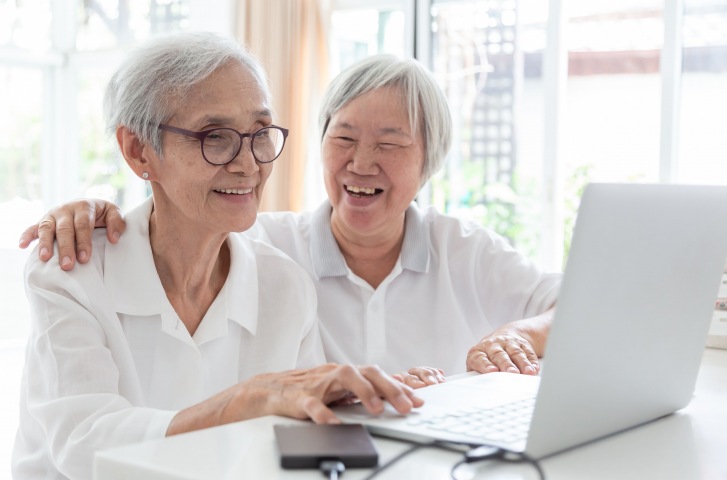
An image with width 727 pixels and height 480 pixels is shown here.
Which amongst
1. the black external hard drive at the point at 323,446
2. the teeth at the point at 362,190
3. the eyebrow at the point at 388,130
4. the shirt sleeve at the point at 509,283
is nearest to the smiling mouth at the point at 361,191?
the teeth at the point at 362,190

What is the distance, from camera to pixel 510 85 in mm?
5582

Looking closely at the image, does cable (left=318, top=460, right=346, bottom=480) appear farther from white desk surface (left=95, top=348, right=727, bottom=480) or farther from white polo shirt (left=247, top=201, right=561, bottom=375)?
white polo shirt (left=247, top=201, right=561, bottom=375)

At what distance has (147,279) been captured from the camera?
1.64 meters

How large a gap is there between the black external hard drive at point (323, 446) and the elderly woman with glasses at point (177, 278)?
562 mm

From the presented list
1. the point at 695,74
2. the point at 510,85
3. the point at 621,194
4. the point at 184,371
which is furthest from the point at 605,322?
the point at 510,85

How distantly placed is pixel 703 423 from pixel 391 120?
50.9 inches

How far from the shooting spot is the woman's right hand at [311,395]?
0.99 m

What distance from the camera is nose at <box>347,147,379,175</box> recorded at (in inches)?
88.9

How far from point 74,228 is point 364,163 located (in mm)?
870

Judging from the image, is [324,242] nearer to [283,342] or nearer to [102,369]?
[283,342]

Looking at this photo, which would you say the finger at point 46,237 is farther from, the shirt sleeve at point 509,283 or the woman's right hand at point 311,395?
the shirt sleeve at point 509,283

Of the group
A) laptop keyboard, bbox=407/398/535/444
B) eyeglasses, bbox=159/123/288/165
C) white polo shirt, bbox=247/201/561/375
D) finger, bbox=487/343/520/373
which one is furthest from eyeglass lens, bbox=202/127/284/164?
laptop keyboard, bbox=407/398/535/444

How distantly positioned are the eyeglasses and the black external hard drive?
0.87 m

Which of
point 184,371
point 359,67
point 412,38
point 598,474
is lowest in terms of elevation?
point 184,371
